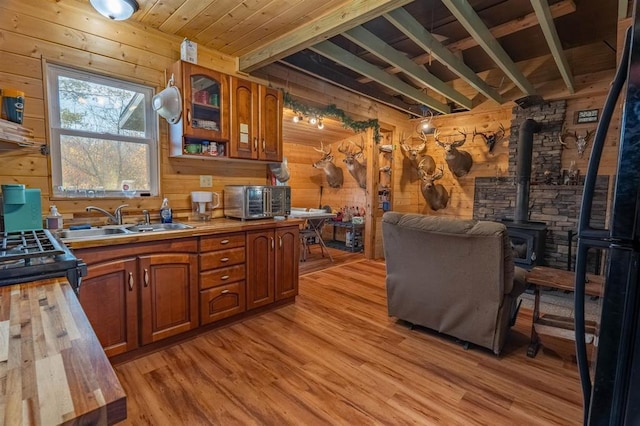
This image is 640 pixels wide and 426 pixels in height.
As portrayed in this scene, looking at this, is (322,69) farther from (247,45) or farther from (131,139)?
(131,139)

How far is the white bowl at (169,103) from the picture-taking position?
2.50m

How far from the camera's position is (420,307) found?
8.57 feet

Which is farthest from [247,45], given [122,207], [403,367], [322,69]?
[403,367]

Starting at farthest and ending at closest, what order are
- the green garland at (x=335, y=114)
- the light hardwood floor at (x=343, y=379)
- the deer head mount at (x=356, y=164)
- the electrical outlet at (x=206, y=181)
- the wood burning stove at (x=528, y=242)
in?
1. the deer head mount at (x=356, y=164)
2. the wood burning stove at (x=528, y=242)
3. the green garland at (x=335, y=114)
4. the electrical outlet at (x=206, y=181)
5. the light hardwood floor at (x=343, y=379)

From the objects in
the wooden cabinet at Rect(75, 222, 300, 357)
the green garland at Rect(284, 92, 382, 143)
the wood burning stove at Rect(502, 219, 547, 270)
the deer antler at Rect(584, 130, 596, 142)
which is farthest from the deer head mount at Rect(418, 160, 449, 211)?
the wooden cabinet at Rect(75, 222, 300, 357)

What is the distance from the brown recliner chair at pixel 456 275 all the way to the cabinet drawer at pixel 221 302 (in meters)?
1.35

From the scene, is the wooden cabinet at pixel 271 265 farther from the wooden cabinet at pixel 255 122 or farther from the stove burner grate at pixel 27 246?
the stove burner grate at pixel 27 246

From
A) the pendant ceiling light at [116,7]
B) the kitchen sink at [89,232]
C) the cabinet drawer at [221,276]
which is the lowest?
the cabinet drawer at [221,276]

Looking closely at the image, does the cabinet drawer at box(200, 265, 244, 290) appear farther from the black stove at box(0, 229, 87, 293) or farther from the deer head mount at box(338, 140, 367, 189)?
the deer head mount at box(338, 140, 367, 189)

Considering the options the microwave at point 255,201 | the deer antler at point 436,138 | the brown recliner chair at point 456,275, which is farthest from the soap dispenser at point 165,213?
the deer antler at point 436,138

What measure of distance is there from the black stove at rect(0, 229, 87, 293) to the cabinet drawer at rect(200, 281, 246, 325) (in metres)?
1.25

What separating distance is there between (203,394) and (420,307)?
1.70 m

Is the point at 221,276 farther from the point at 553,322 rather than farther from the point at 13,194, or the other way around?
the point at 553,322

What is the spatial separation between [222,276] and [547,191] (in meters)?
4.25
